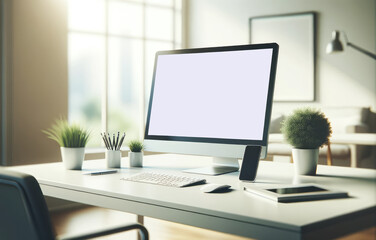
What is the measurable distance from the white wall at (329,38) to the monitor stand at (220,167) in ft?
13.5

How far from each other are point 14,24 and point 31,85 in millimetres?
552

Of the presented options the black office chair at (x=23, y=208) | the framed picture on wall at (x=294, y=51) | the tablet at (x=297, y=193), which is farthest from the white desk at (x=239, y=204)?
the framed picture on wall at (x=294, y=51)

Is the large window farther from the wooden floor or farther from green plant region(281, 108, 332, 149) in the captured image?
green plant region(281, 108, 332, 149)

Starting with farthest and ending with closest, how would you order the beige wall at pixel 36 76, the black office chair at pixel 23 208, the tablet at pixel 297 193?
the beige wall at pixel 36 76, the tablet at pixel 297 193, the black office chair at pixel 23 208

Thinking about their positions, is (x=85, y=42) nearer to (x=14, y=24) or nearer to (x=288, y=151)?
(x=14, y=24)

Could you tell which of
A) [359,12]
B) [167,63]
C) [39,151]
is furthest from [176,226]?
[359,12]

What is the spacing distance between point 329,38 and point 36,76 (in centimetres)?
358

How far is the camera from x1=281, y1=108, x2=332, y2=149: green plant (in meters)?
1.59

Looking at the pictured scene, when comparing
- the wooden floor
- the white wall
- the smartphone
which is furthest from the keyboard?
the white wall

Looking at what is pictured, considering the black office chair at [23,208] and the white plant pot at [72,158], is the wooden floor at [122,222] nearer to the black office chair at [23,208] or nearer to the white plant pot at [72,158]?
the white plant pot at [72,158]

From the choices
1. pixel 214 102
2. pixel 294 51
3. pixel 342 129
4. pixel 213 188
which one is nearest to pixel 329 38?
pixel 294 51

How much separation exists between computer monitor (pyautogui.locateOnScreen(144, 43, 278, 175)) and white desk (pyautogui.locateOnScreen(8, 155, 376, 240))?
0.17 meters

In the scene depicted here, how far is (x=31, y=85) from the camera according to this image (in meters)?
4.10

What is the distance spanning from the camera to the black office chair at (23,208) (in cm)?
86
